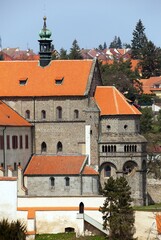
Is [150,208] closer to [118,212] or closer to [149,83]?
[118,212]

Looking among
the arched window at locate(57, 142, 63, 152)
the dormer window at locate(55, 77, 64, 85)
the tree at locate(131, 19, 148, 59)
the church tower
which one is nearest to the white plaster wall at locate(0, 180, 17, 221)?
the arched window at locate(57, 142, 63, 152)

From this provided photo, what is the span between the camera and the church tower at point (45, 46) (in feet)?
344

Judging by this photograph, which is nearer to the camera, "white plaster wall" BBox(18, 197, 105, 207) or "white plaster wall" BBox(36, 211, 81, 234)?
"white plaster wall" BBox(36, 211, 81, 234)

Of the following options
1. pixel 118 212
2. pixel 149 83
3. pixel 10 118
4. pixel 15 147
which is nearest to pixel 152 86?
pixel 149 83

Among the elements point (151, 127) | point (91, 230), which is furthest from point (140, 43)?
point (91, 230)

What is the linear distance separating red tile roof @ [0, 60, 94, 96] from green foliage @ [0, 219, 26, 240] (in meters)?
19.3

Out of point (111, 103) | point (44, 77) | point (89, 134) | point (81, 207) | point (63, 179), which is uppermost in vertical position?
point (44, 77)

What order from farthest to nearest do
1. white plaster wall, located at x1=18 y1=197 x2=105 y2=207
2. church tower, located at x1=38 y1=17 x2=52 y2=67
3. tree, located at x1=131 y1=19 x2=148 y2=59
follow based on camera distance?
tree, located at x1=131 y1=19 x2=148 y2=59 < church tower, located at x1=38 y1=17 x2=52 y2=67 < white plaster wall, located at x1=18 y1=197 x2=105 y2=207

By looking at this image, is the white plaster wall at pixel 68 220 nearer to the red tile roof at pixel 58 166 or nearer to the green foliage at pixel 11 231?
the green foliage at pixel 11 231

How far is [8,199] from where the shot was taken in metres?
87.9

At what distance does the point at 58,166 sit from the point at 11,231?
48.9 ft

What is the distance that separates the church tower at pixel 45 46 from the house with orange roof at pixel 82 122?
2229 mm

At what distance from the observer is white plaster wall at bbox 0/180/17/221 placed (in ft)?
287

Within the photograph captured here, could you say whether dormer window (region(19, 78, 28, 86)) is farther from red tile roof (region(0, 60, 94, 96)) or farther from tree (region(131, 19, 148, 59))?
tree (region(131, 19, 148, 59))
